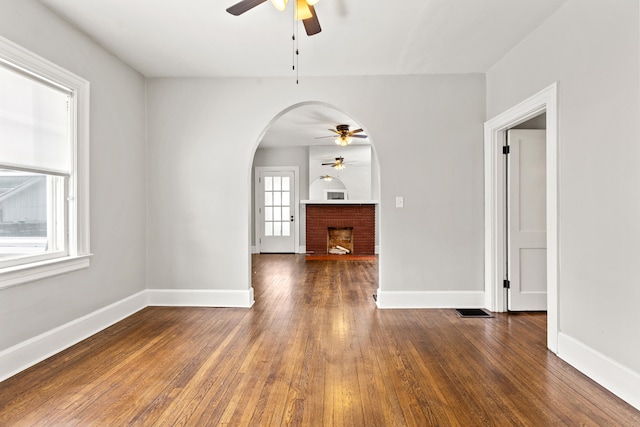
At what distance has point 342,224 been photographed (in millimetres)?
8172

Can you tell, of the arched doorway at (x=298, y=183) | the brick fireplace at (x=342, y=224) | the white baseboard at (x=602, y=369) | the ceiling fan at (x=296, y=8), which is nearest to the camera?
the white baseboard at (x=602, y=369)

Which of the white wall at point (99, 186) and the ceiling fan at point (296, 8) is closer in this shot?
the ceiling fan at point (296, 8)

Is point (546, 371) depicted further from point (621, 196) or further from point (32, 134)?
point (32, 134)

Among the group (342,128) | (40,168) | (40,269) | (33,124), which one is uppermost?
(342,128)

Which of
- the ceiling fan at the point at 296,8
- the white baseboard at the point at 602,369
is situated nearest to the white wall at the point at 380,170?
the white baseboard at the point at 602,369

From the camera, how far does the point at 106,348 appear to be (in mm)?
2783

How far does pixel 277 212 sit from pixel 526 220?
5841 mm

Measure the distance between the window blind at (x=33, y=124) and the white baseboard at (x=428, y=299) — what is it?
3302 millimetres

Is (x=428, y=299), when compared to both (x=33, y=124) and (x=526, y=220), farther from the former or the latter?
(x=33, y=124)

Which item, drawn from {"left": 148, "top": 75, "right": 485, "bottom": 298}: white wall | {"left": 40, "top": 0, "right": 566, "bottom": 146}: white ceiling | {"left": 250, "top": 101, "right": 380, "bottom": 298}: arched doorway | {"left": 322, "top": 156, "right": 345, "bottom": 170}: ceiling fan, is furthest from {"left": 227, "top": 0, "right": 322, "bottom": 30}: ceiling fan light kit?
{"left": 250, "top": 101, "right": 380, "bottom": 298}: arched doorway

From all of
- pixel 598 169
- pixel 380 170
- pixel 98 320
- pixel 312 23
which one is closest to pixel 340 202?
pixel 380 170

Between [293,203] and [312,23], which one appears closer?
[312,23]

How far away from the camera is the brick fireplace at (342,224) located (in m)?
8.15

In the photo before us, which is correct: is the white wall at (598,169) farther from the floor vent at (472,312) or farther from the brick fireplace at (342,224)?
the brick fireplace at (342,224)
